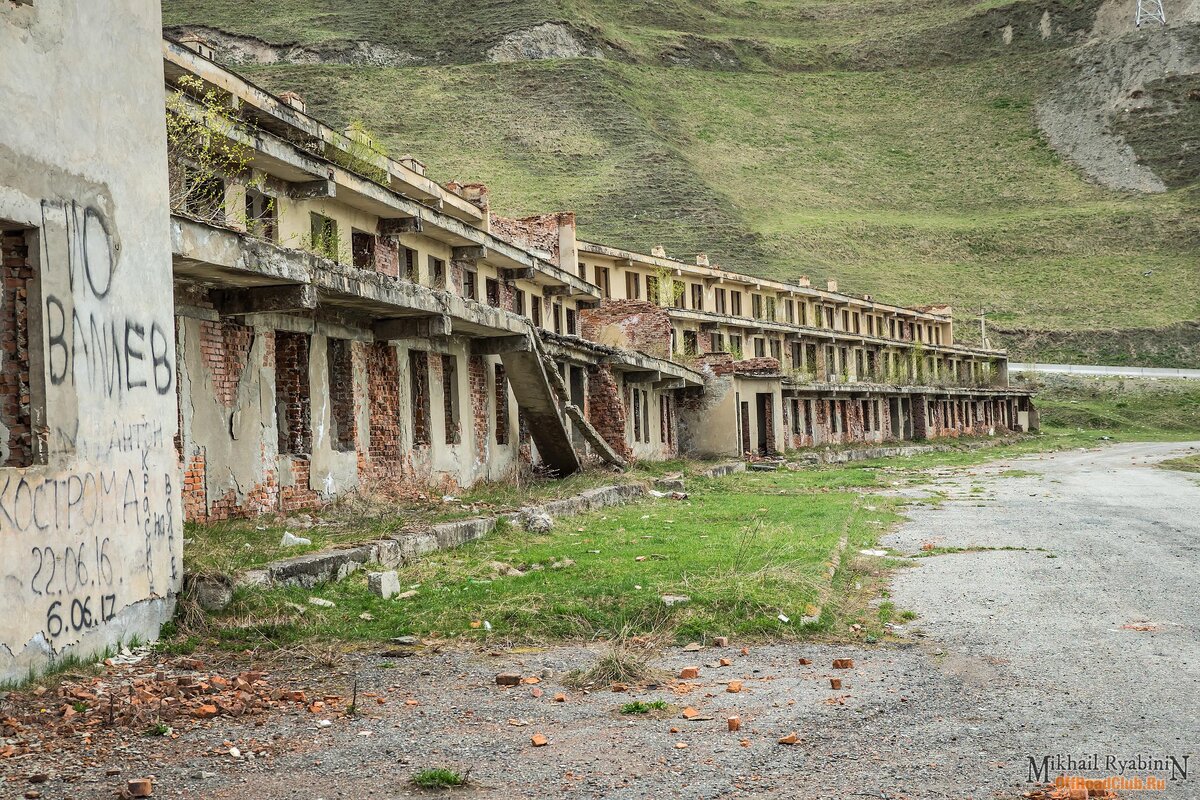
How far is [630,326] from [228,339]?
78.9 ft

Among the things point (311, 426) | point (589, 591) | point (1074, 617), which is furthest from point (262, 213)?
point (1074, 617)

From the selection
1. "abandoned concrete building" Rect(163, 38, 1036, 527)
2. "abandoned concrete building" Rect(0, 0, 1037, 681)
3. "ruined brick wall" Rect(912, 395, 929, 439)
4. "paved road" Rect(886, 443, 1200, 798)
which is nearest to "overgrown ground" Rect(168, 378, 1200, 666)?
"paved road" Rect(886, 443, 1200, 798)

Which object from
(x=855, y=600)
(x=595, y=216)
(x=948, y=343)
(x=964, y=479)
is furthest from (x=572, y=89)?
(x=855, y=600)

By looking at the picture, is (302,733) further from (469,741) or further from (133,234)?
(133,234)

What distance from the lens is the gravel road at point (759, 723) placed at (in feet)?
18.1

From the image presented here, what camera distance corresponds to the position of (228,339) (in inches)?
531

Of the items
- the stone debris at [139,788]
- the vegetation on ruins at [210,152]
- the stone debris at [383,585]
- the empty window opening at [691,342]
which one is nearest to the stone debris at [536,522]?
the stone debris at [383,585]

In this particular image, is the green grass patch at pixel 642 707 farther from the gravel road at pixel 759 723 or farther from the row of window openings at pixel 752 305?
the row of window openings at pixel 752 305

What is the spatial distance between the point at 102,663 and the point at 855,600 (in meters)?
6.45

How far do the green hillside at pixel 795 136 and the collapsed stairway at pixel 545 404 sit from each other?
58700mm

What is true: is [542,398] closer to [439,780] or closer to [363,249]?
[363,249]

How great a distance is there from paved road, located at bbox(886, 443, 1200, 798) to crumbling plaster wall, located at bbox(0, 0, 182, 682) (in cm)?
569

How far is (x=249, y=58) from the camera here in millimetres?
116438

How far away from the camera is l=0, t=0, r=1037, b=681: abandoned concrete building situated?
7488 millimetres
